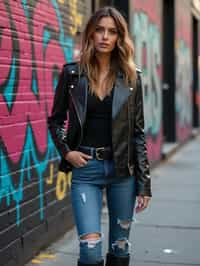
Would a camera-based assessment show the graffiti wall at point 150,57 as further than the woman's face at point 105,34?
Yes

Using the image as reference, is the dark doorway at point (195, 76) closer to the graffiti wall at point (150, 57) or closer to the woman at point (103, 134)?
the graffiti wall at point (150, 57)

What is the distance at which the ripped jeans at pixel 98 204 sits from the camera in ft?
11.3

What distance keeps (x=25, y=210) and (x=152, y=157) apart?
222 inches

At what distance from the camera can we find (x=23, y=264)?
15.9 ft

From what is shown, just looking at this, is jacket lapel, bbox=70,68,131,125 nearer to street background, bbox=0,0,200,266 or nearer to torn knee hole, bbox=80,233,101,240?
torn knee hole, bbox=80,233,101,240

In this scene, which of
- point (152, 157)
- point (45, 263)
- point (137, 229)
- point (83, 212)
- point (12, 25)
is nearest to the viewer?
point (83, 212)

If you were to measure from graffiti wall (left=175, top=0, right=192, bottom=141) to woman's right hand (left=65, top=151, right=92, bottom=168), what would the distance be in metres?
10.00

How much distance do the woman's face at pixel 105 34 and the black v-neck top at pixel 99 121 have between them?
11.6 inches

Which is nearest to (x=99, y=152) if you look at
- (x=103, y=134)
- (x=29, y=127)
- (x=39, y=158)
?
(x=103, y=134)

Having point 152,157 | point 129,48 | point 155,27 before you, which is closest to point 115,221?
point 129,48

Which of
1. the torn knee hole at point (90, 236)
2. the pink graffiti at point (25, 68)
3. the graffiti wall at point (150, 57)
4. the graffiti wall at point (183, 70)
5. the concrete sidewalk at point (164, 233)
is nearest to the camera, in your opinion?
the torn knee hole at point (90, 236)

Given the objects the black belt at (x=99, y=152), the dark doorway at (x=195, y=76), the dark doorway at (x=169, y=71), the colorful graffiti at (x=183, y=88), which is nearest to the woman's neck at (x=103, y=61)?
the black belt at (x=99, y=152)

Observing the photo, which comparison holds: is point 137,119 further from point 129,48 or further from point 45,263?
point 45,263

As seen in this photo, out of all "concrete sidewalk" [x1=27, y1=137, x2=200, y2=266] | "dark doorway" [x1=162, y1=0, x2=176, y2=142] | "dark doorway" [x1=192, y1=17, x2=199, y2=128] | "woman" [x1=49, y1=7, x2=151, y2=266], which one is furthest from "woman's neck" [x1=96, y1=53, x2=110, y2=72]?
"dark doorway" [x1=192, y1=17, x2=199, y2=128]
